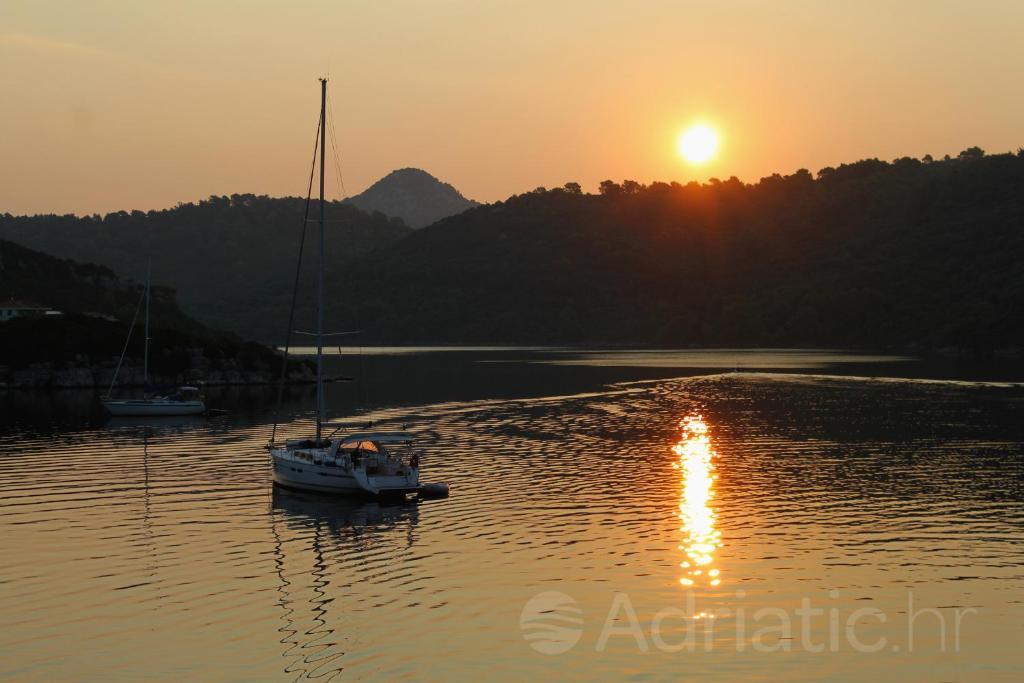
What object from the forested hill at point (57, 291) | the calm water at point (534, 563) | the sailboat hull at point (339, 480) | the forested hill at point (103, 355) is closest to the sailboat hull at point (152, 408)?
the calm water at point (534, 563)

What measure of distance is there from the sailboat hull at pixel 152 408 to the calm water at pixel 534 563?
20.3 metres

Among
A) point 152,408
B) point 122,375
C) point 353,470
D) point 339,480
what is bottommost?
point 339,480

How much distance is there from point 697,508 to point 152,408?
221 ft

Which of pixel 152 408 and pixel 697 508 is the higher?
pixel 152 408

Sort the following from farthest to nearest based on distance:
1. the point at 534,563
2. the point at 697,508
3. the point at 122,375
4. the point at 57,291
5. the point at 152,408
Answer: the point at 57,291 < the point at 122,375 < the point at 152,408 < the point at 697,508 < the point at 534,563

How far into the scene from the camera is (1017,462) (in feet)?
224

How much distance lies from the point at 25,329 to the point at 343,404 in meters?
56.0

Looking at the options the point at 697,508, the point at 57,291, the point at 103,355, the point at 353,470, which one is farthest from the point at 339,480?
the point at 57,291

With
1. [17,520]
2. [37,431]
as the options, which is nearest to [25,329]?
[37,431]

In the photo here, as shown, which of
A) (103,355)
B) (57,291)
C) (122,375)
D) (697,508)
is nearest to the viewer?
(697,508)

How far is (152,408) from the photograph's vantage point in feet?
337

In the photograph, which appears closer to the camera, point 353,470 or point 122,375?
point 353,470

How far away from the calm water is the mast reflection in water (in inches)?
8.2

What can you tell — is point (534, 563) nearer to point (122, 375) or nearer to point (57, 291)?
point (122, 375)
